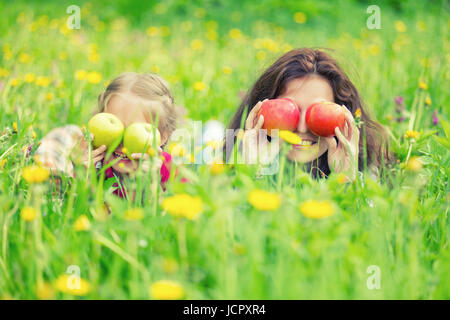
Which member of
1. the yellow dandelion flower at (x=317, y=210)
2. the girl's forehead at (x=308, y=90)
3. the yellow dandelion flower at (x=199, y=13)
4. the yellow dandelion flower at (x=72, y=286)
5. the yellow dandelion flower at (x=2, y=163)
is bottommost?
the yellow dandelion flower at (x=72, y=286)

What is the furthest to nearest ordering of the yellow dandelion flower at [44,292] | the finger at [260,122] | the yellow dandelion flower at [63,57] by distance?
the yellow dandelion flower at [63,57] < the finger at [260,122] < the yellow dandelion flower at [44,292]

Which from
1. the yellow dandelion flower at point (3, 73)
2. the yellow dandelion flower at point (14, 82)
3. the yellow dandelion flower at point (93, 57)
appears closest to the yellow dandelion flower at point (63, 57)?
the yellow dandelion flower at point (93, 57)

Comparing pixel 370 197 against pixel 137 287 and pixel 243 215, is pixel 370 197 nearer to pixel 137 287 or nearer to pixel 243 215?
pixel 243 215

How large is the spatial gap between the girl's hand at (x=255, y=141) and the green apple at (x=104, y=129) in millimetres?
463

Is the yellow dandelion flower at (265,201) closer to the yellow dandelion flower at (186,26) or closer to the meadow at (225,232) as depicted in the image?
the meadow at (225,232)

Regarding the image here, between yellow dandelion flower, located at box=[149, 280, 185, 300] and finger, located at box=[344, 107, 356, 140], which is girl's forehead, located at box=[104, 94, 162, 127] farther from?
yellow dandelion flower, located at box=[149, 280, 185, 300]

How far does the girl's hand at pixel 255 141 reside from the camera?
1.77 meters

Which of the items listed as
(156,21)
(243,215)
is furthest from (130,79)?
(156,21)

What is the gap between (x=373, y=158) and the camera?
217cm

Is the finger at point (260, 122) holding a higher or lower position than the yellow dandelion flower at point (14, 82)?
lower

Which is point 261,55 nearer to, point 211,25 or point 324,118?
point 211,25

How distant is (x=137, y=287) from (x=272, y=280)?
0.29m

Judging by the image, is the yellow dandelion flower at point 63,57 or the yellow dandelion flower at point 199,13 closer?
the yellow dandelion flower at point 63,57
